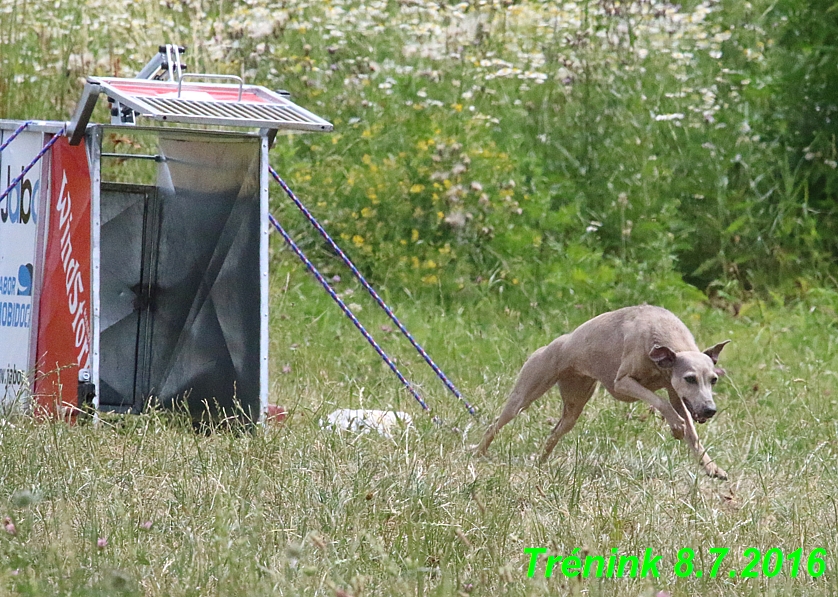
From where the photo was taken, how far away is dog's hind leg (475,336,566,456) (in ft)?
19.0

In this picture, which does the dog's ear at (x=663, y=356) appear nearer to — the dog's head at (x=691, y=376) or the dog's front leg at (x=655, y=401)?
the dog's head at (x=691, y=376)

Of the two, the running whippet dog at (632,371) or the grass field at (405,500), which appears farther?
the running whippet dog at (632,371)

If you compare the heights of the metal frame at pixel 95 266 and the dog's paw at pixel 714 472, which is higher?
the metal frame at pixel 95 266

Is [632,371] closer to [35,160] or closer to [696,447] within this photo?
[696,447]

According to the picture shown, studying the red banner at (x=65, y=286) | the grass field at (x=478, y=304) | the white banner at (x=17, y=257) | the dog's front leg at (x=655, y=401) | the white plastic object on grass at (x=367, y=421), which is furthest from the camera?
the white banner at (x=17, y=257)

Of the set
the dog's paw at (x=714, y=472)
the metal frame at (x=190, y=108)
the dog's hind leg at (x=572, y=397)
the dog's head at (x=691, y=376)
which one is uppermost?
the metal frame at (x=190, y=108)

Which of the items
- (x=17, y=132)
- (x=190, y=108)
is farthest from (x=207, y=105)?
(x=17, y=132)

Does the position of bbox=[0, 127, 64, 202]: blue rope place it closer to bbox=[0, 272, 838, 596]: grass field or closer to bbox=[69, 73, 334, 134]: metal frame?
bbox=[69, 73, 334, 134]: metal frame

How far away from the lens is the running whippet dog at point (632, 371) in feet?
16.9

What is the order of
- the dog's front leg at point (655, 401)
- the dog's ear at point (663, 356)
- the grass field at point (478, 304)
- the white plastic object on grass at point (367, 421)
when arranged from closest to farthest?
the grass field at point (478, 304)
the dog's ear at point (663, 356)
the dog's front leg at point (655, 401)
the white plastic object on grass at point (367, 421)

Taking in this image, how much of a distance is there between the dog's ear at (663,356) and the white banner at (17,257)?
2795mm

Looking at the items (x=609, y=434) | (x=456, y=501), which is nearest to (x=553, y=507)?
(x=456, y=501)

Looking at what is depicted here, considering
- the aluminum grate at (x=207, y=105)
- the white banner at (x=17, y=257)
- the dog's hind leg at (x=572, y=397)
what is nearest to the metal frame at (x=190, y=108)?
the aluminum grate at (x=207, y=105)

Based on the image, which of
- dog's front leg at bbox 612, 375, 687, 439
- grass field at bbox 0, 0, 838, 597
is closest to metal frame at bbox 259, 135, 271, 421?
grass field at bbox 0, 0, 838, 597
